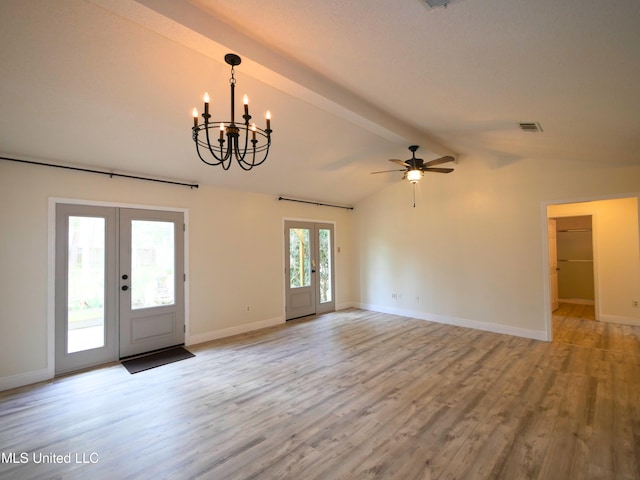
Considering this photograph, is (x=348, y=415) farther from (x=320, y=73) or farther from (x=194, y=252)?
(x=194, y=252)

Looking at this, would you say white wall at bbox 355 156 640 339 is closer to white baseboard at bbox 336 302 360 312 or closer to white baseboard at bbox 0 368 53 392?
white baseboard at bbox 336 302 360 312

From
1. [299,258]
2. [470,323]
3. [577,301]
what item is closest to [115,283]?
[299,258]

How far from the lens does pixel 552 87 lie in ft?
7.06

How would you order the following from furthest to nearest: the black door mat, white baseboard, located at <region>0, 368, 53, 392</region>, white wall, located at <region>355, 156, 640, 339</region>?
white wall, located at <region>355, 156, 640, 339</region>
the black door mat
white baseboard, located at <region>0, 368, 53, 392</region>

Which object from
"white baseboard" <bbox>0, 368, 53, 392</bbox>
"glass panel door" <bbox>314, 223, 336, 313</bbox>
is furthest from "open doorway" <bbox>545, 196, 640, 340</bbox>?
"white baseboard" <bbox>0, 368, 53, 392</bbox>

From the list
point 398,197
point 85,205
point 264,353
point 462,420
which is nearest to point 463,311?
point 398,197

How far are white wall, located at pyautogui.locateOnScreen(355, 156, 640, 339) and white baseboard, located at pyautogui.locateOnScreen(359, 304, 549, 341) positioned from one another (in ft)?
0.06

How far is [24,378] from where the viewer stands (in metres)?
3.47

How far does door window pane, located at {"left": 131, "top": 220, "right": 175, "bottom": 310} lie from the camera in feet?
14.3

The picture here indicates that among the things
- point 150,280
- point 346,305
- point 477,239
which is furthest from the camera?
point 346,305

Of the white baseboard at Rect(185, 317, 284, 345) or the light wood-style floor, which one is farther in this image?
the white baseboard at Rect(185, 317, 284, 345)

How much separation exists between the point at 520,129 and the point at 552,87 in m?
1.20

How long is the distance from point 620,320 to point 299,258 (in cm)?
614

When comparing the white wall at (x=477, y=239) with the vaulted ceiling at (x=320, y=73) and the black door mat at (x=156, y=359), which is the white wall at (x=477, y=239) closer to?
the vaulted ceiling at (x=320, y=73)
